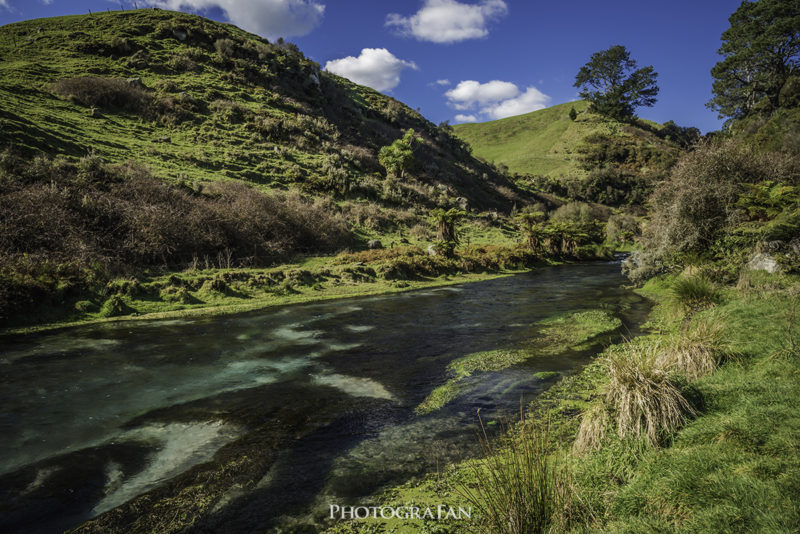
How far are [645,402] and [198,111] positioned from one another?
1842 inches

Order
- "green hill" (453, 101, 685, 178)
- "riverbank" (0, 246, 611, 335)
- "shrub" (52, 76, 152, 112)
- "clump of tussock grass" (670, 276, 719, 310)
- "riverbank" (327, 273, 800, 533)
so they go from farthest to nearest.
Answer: "green hill" (453, 101, 685, 178) → "shrub" (52, 76, 152, 112) → "riverbank" (0, 246, 611, 335) → "clump of tussock grass" (670, 276, 719, 310) → "riverbank" (327, 273, 800, 533)

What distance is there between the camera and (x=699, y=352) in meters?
6.95

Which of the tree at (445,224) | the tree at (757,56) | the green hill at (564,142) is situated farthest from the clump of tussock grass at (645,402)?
the green hill at (564,142)

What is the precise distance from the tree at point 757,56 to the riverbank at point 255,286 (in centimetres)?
5469

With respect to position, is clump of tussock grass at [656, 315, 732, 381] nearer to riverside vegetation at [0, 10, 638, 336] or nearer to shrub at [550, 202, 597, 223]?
riverside vegetation at [0, 10, 638, 336]

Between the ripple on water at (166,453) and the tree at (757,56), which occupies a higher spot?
the tree at (757,56)

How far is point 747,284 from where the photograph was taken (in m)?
11.2

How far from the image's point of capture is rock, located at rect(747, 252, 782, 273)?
38.9 ft

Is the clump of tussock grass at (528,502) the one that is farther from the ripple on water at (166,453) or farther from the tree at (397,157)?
the tree at (397,157)

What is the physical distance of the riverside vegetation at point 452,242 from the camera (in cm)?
406

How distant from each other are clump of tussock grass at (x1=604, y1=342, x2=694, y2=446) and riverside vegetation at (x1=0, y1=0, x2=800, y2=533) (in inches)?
1.3

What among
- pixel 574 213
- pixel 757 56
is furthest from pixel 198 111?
pixel 757 56

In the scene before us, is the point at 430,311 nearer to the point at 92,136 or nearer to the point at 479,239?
the point at 479,239

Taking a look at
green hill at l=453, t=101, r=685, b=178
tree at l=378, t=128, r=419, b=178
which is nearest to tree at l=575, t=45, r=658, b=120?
green hill at l=453, t=101, r=685, b=178
